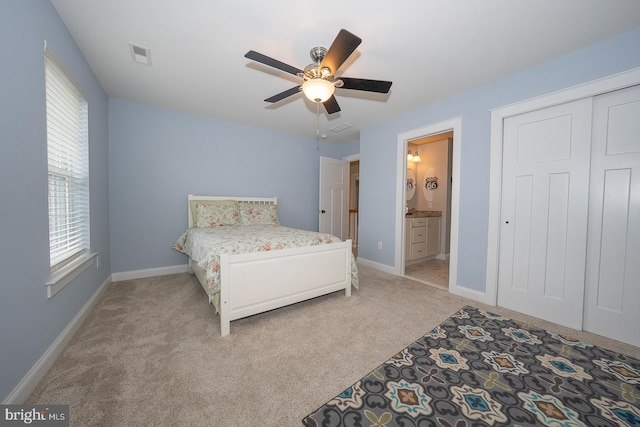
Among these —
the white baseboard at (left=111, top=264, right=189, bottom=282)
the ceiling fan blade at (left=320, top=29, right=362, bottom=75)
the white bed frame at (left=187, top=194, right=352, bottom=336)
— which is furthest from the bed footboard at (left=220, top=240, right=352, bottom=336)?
the white baseboard at (left=111, top=264, right=189, bottom=282)

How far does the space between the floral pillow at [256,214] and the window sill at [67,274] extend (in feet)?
5.98

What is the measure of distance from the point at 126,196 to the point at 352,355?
11.7 ft

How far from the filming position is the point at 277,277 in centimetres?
226

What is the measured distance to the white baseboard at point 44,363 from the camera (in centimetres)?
124

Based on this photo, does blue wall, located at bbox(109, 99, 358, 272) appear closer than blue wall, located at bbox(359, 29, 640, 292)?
No

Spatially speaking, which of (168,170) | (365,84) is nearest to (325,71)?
(365,84)

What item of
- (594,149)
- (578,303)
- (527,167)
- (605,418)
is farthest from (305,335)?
(594,149)

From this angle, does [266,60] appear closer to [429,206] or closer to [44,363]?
[44,363]

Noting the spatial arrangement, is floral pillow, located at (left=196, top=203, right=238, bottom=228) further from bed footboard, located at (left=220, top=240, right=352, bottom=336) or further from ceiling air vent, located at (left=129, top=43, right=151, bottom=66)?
ceiling air vent, located at (left=129, top=43, right=151, bottom=66)

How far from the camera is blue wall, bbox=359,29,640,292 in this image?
2004mm

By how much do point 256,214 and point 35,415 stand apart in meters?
2.85

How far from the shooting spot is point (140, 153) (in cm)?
335

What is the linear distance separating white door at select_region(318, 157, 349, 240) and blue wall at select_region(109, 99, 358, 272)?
83 centimetres

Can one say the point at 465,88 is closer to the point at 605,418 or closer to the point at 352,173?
the point at 605,418
